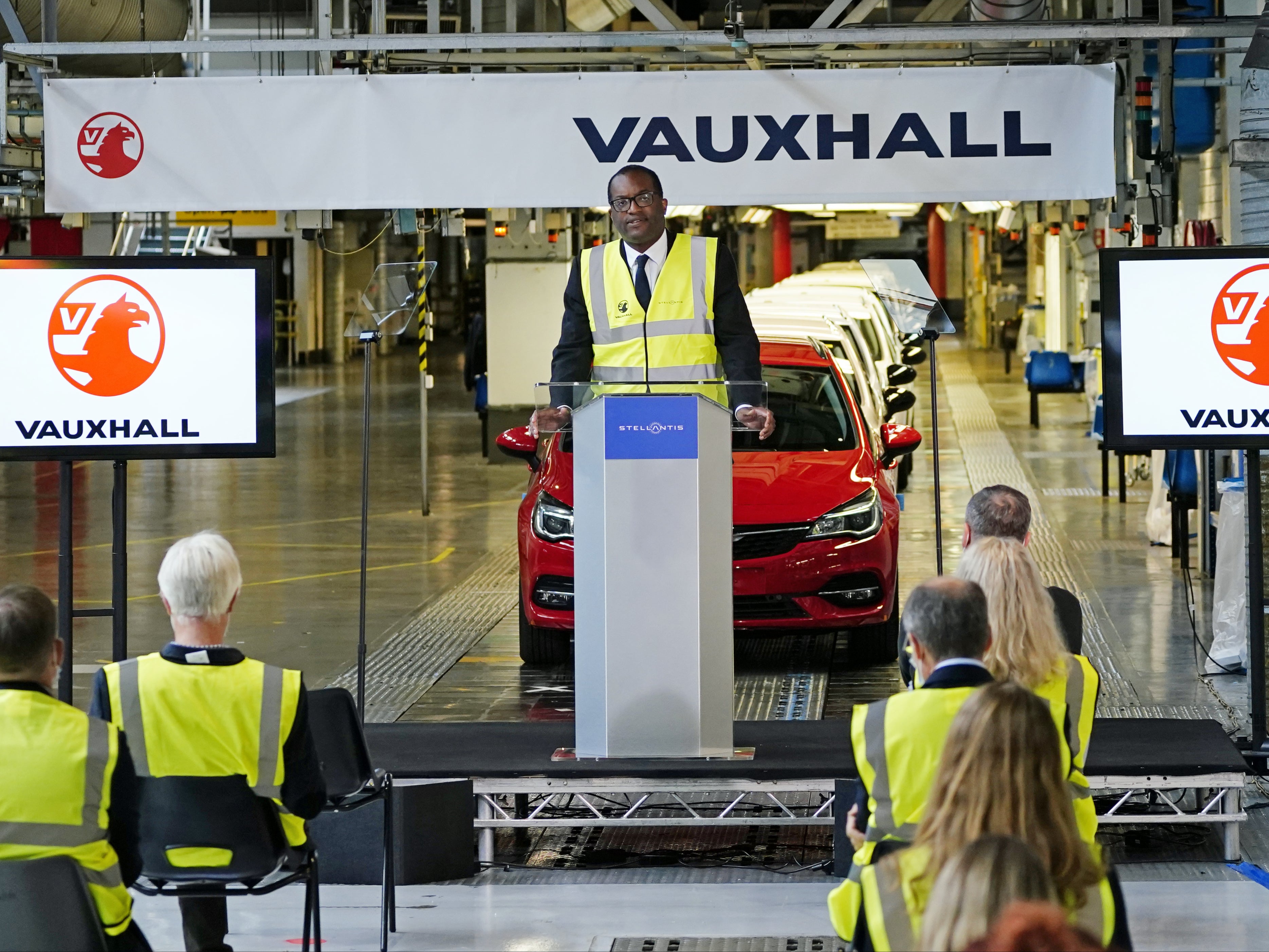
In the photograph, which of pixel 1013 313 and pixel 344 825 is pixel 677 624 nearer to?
pixel 344 825

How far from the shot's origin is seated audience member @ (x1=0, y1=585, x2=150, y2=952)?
3562 mm

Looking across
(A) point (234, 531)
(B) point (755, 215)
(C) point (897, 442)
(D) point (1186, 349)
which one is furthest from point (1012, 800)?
(B) point (755, 215)

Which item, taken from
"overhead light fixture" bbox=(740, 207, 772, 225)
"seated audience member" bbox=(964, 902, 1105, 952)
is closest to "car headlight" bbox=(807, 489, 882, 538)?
"seated audience member" bbox=(964, 902, 1105, 952)

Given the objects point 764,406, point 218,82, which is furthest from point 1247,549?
point 218,82

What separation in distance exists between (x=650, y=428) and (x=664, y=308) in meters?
0.68

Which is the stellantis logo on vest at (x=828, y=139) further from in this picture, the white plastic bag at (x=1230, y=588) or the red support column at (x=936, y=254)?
the red support column at (x=936, y=254)

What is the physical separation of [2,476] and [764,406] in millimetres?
14968

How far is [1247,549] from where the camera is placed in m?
6.53

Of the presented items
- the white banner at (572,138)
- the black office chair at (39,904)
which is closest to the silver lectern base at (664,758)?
the black office chair at (39,904)

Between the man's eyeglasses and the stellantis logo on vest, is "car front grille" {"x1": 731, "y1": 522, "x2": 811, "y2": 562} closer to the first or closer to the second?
the stellantis logo on vest

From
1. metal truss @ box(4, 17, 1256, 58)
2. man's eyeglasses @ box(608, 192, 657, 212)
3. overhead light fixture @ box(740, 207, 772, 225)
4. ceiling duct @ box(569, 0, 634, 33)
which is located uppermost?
overhead light fixture @ box(740, 207, 772, 225)

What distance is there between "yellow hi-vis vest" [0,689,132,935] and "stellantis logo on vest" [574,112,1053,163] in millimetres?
4896

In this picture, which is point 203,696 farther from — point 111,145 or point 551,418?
point 111,145

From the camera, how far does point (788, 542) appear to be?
8.56 meters
